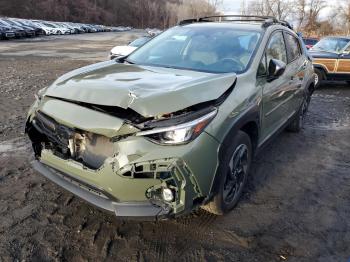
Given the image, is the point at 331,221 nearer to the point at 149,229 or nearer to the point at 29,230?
the point at 149,229

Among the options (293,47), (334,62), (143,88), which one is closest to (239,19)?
(293,47)

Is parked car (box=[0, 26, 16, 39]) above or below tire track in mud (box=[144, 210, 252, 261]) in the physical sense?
above

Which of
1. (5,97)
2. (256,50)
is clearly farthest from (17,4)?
(256,50)

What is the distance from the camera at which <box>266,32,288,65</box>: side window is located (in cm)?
410

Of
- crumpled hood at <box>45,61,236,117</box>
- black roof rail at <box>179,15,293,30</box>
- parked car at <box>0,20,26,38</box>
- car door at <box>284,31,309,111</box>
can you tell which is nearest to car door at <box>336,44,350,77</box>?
car door at <box>284,31,309,111</box>

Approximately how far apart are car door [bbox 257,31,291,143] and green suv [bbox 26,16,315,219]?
0.03m

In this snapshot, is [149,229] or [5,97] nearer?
[149,229]

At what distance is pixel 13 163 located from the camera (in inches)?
173

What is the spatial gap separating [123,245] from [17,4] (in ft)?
248

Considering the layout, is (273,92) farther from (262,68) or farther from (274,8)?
(274,8)

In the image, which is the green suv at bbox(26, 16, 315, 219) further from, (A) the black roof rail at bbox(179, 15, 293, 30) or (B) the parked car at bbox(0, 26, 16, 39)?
(B) the parked car at bbox(0, 26, 16, 39)

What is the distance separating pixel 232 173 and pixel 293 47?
274 centimetres

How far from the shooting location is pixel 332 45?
1105cm

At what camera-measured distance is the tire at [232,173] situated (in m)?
3.01
